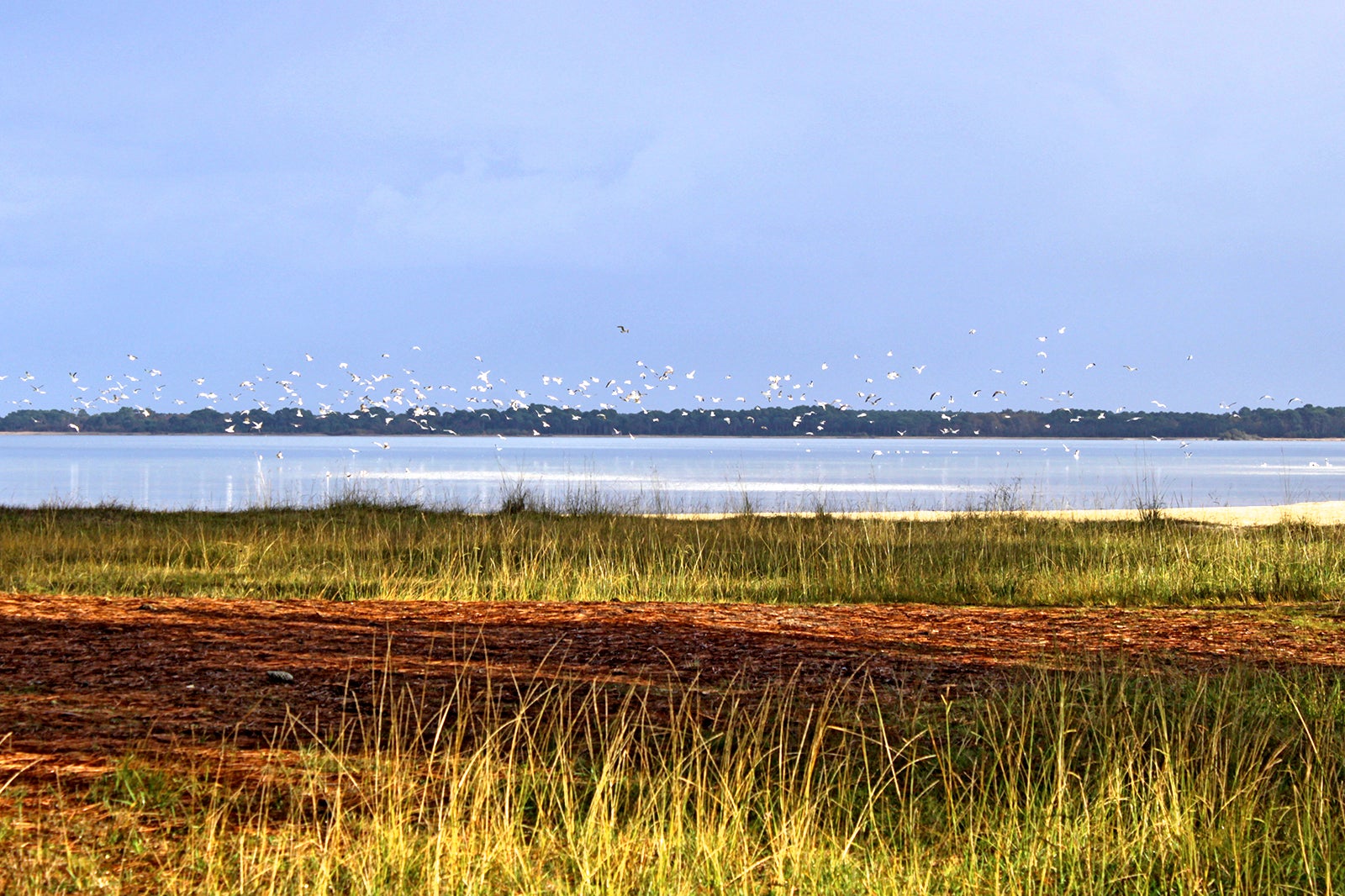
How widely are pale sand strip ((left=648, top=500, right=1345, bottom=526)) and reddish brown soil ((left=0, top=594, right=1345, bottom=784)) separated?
36.1ft

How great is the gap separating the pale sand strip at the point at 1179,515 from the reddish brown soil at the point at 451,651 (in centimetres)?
1100

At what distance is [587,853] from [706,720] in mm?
2071

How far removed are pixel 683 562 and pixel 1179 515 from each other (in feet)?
50.1

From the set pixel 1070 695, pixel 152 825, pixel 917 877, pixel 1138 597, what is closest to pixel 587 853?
pixel 917 877

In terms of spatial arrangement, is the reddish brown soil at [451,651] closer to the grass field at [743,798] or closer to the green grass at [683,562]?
the grass field at [743,798]

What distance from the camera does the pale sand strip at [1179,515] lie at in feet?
70.9

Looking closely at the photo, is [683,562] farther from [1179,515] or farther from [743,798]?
[1179,515]

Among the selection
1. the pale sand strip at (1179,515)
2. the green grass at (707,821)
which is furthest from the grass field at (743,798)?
the pale sand strip at (1179,515)

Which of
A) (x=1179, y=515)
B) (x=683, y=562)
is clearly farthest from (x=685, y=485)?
(x=683, y=562)

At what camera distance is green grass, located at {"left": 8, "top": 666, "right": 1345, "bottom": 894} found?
375cm

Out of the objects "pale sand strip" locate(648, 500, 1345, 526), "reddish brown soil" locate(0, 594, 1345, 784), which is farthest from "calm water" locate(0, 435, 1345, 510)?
"reddish brown soil" locate(0, 594, 1345, 784)

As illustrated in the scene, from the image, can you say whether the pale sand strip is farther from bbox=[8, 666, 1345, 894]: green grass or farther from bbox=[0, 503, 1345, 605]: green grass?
bbox=[8, 666, 1345, 894]: green grass

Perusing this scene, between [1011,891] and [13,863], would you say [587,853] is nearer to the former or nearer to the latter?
[1011,891]

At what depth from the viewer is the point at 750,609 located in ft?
31.7
